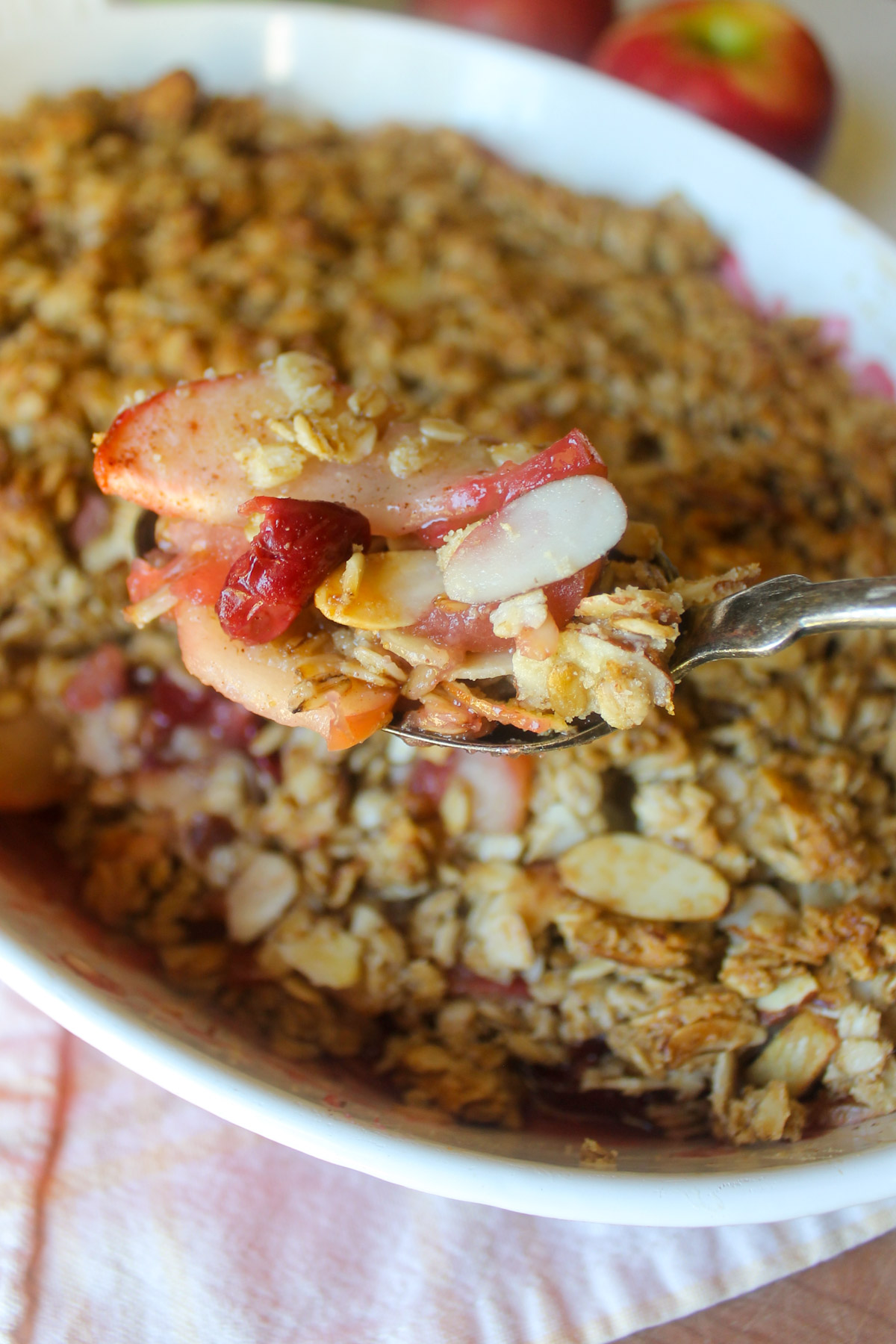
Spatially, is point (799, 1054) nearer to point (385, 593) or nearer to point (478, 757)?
point (478, 757)

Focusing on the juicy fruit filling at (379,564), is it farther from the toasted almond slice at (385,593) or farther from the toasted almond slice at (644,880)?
the toasted almond slice at (644,880)

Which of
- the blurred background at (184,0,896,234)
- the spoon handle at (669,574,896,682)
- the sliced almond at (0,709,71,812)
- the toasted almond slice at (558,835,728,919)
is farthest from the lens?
the blurred background at (184,0,896,234)

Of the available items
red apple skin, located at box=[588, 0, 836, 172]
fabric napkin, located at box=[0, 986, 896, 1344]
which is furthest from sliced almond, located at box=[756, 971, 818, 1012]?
red apple skin, located at box=[588, 0, 836, 172]

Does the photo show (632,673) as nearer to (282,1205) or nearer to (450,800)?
(450,800)

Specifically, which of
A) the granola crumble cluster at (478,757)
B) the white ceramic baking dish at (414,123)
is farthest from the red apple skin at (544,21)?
the granola crumble cluster at (478,757)

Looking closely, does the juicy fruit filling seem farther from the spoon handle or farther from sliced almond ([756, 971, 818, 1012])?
sliced almond ([756, 971, 818, 1012])

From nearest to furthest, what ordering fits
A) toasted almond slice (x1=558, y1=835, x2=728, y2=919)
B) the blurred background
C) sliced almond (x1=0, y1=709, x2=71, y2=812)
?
1. toasted almond slice (x1=558, y1=835, x2=728, y2=919)
2. sliced almond (x1=0, y1=709, x2=71, y2=812)
3. the blurred background
